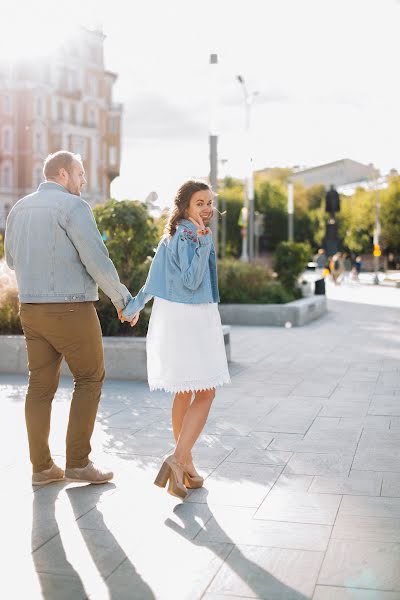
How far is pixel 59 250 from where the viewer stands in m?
5.36

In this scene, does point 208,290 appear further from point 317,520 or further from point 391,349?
point 391,349

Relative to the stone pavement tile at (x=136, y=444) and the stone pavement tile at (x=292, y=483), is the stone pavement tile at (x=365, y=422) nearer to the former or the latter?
the stone pavement tile at (x=136, y=444)

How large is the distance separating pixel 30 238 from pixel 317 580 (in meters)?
2.55

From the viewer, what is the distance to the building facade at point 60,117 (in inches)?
2532

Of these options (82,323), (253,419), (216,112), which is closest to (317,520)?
(82,323)

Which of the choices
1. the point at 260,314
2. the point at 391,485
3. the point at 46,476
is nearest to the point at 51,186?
the point at 46,476

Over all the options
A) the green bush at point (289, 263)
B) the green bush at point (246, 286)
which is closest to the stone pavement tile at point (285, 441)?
the green bush at point (246, 286)

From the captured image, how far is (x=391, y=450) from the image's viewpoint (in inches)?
261

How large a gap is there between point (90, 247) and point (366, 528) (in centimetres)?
214

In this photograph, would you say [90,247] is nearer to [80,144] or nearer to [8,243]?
[8,243]

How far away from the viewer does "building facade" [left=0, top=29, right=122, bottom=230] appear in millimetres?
64312

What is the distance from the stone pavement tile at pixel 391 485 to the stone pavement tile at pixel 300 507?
314mm

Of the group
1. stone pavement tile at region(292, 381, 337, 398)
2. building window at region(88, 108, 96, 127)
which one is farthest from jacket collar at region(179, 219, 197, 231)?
building window at region(88, 108, 96, 127)

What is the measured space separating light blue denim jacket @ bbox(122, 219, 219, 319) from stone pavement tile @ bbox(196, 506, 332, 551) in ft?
3.96
